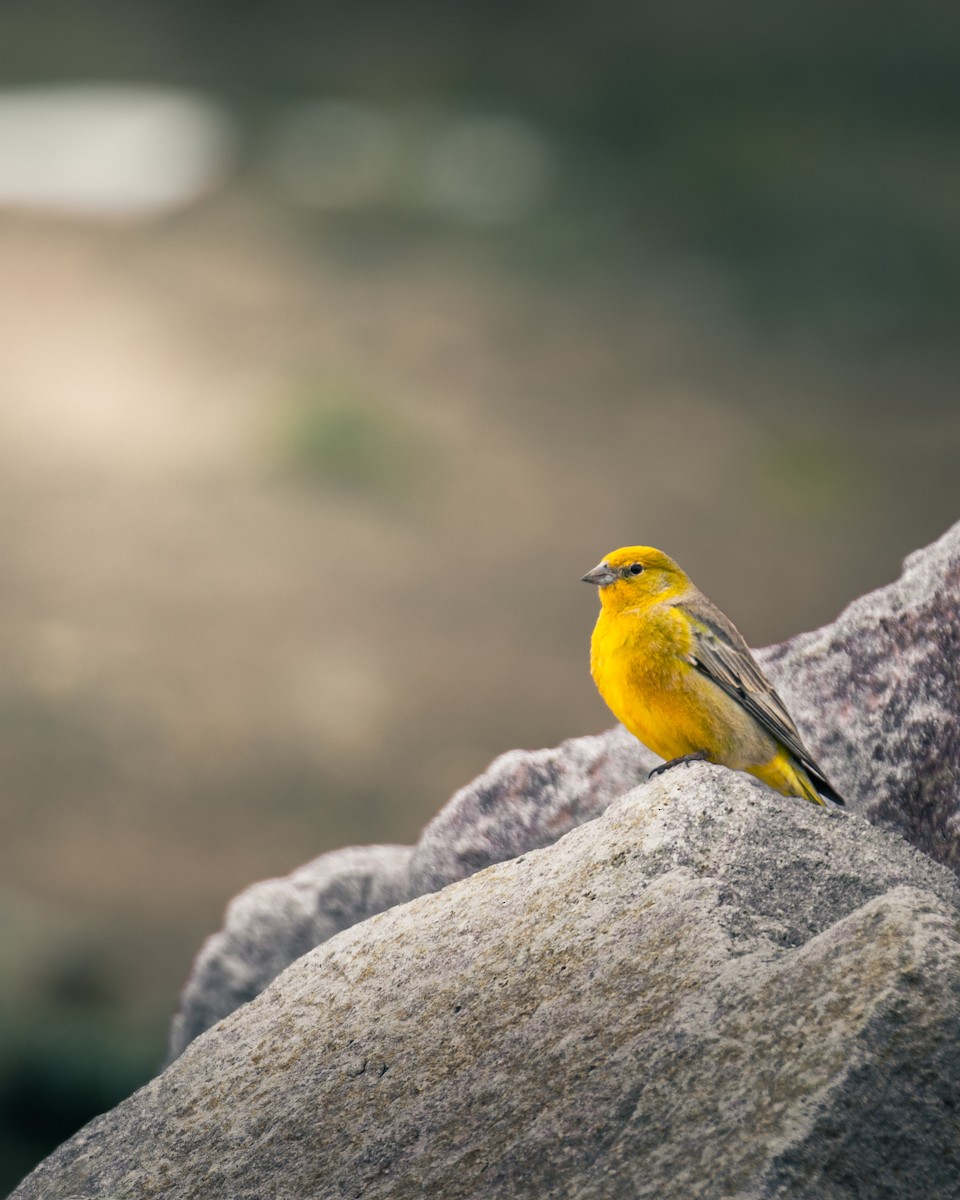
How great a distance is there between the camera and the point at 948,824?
10.6 ft

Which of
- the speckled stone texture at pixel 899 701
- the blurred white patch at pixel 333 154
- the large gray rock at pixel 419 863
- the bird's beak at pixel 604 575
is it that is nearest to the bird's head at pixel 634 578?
the bird's beak at pixel 604 575

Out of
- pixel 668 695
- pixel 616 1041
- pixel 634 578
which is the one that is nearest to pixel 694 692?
pixel 668 695

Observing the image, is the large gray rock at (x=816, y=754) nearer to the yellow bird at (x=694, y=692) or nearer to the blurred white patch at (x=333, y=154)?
the yellow bird at (x=694, y=692)

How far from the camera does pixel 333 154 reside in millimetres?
18953

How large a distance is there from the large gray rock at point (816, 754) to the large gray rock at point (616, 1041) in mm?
263

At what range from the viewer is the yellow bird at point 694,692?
10.8 feet

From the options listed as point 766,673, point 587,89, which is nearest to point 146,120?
point 587,89

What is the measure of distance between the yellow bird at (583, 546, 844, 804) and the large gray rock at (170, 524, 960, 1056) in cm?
20

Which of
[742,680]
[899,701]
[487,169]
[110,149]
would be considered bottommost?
[899,701]

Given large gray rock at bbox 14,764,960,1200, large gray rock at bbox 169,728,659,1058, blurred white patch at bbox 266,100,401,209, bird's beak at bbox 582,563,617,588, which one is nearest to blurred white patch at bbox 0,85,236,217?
blurred white patch at bbox 266,100,401,209

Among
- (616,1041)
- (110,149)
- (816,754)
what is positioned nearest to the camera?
(616,1041)

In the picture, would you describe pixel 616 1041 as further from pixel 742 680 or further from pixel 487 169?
pixel 487 169

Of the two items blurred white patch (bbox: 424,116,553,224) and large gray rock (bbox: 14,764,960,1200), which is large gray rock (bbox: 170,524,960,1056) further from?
blurred white patch (bbox: 424,116,553,224)

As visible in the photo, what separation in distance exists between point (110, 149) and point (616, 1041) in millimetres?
18222
